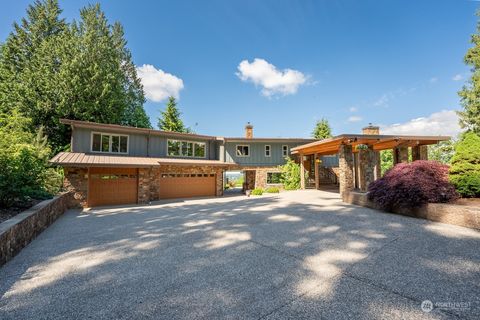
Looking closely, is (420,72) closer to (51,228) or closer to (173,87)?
(51,228)

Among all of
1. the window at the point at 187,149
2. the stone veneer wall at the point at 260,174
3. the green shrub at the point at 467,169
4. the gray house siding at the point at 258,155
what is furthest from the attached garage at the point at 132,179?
the green shrub at the point at 467,169

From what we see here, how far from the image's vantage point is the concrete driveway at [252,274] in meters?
2.53

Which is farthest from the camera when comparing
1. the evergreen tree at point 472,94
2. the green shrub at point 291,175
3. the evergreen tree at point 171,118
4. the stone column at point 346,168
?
the evergreen tree at point 171,118

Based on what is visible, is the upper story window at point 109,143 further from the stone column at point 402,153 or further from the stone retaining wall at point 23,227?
the stone column at point 402,153

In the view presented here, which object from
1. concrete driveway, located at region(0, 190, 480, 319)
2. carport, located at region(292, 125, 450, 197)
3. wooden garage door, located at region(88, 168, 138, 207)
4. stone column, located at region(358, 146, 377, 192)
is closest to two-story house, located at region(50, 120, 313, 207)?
wooden garage door, located at region(88, 168, 138, 207)

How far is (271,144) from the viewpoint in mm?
20469

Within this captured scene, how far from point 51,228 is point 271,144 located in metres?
16.7

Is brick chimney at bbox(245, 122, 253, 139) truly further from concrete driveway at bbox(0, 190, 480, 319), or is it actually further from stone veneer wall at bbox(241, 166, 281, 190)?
concrete driveway at bbox(0, 190, 480, 319)

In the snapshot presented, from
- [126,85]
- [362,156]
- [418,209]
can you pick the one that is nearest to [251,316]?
[418,209]

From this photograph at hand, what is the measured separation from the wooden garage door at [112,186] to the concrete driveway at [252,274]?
6.10 meters

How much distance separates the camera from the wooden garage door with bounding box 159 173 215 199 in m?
14.6

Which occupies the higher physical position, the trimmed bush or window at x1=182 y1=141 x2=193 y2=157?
window at x1=182 y1=141 x2=193 y2=157

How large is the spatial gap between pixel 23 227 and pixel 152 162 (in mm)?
8148

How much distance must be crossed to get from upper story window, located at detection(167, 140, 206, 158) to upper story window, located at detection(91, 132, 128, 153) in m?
3.00
